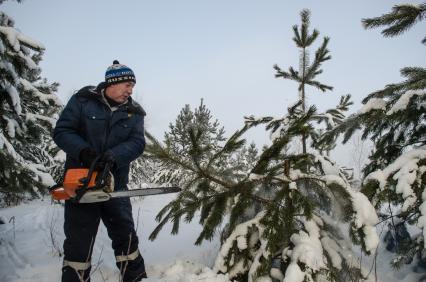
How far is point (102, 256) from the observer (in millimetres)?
4254

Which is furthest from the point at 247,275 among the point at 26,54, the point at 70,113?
the point at 26,54

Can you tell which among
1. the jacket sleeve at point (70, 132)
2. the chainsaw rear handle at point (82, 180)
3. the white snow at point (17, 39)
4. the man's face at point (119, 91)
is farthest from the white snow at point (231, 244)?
the white snow at point (17, 39)

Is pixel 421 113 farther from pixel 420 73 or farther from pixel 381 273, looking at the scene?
pixel 381 273

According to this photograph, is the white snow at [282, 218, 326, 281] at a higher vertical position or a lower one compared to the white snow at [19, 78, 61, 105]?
lower

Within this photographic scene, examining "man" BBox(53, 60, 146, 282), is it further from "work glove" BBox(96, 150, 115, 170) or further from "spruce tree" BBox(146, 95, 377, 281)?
"spruce tree" BBox(146, 95, 377, 281)

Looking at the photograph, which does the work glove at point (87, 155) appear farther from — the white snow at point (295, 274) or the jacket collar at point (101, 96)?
the white snow at point (295, 274)

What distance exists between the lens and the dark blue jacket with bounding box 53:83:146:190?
276 centimetres

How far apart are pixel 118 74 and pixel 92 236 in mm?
1469

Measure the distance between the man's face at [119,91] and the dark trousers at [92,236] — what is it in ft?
3.08

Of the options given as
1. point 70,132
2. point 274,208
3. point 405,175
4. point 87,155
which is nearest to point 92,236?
point 87,155

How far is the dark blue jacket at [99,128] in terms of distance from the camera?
276 cm

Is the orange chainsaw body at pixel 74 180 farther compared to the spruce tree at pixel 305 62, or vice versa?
the spruce tree at pixel 305 62

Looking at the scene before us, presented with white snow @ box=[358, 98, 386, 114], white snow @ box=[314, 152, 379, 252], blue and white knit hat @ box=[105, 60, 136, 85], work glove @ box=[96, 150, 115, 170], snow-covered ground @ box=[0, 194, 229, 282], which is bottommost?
snow-covered ground @ box=[0, 194, 229, 282]

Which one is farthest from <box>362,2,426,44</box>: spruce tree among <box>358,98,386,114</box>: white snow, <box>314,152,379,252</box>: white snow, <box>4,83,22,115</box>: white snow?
<box>4,83,22,115</box>: white snow
